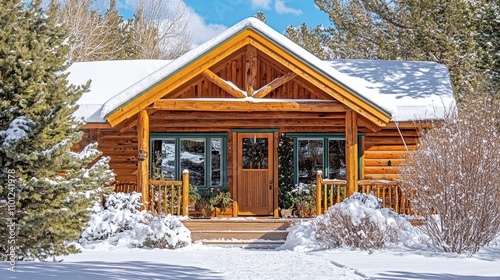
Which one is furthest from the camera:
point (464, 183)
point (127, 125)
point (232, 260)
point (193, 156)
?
point (193, 156)

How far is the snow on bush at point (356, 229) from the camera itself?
1349 centimetres

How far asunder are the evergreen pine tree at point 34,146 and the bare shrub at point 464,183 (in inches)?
252

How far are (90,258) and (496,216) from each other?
7696 millimetres

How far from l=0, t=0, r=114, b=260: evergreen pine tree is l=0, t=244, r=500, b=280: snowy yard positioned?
681 millimetres

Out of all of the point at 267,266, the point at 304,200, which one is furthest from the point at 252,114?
the point at 267,266

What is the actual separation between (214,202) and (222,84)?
13.8ft

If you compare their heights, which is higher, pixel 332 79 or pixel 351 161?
pixel 332 79

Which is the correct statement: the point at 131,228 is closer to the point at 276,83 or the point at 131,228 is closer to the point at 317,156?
the point at 276,83

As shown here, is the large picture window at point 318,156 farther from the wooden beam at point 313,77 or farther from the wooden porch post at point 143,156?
the wooden porch post at point 143,156

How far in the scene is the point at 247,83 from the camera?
1630cm

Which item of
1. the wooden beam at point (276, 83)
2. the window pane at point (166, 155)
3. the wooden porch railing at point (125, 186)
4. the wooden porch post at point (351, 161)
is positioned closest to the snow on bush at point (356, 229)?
the wooden porch post at point (351, 161)

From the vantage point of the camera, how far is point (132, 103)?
624 inches

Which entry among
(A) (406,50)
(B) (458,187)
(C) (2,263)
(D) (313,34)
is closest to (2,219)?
(C) (2,263)

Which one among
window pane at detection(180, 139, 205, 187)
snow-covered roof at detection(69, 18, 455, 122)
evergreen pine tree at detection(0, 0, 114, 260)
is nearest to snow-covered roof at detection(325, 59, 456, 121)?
snow-covered roof at detection(69, 18, 455, 122)
